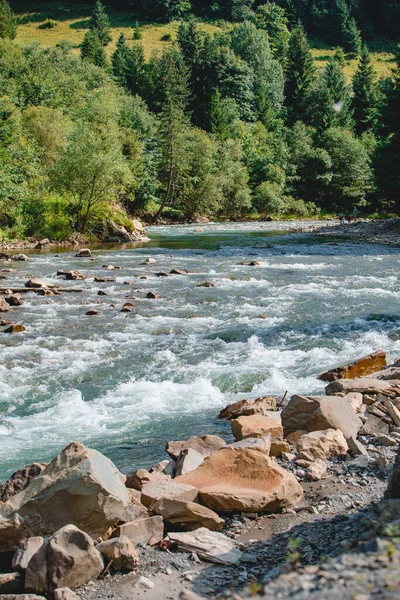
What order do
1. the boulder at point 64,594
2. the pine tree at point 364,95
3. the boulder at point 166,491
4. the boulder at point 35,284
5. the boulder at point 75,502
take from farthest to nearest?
the pine tree at point 364,95 → the boulder at point 35,284 → the boulder at point 166,491 → the boulder at point 75,502 → the boulder at point 64,594

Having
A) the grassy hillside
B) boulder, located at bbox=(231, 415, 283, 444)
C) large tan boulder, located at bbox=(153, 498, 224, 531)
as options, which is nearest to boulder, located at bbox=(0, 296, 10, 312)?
boulder, located at bbox=(231, 415, 283, 444)

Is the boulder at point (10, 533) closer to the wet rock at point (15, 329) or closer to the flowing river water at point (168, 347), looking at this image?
the flowing river water at point (168, 347)

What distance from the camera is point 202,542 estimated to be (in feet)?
17.7

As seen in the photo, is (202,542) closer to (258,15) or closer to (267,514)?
(267,514)

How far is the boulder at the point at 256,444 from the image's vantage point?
23.3 feet

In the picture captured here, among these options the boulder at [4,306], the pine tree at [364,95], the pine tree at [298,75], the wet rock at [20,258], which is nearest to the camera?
the boulder at [4,306]

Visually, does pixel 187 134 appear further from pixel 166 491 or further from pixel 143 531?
pixel 143 531

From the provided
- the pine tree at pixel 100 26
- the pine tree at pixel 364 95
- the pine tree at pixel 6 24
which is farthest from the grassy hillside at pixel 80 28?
the pine tree at pixel 364 95

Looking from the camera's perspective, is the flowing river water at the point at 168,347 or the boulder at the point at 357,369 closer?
the flowing river water at the point at 168,347

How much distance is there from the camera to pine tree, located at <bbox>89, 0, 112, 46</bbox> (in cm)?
12612

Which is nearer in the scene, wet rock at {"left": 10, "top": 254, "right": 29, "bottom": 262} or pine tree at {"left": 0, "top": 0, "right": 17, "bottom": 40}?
wet rock at {"left": 10, "top": 254, "right": 29, "bottom": 262}

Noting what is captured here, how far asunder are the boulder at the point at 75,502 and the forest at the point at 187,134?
107 ft

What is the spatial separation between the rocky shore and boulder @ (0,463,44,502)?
0.05 feet

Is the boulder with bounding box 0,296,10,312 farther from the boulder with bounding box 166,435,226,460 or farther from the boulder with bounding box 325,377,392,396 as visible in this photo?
the boulder with bounding box 166,435,226,460
